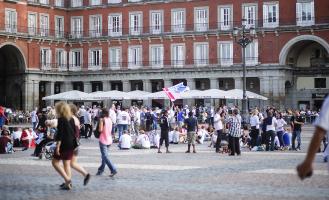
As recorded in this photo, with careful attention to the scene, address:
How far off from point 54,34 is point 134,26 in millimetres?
8637

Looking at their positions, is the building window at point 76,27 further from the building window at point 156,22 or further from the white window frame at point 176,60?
the white window frame at point 176,60

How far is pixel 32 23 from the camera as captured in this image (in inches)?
2349

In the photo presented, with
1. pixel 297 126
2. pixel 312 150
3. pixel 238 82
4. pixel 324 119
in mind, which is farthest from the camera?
pixel 238 82

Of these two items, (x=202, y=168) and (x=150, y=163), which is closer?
(x=202, y=168)

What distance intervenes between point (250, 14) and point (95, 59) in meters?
17.4

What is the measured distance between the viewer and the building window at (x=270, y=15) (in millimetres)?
53281

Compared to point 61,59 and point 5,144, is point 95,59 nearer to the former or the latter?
point 61,59

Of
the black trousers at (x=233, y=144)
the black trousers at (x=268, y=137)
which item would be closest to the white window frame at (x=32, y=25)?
the black trousers at (x=268, y=137)

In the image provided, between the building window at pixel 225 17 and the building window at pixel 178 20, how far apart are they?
12.8 ft

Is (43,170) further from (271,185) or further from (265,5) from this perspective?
(265,5)

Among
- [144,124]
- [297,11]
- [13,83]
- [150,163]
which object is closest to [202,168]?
[150,163]

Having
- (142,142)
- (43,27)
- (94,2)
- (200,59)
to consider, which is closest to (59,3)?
(94,2)

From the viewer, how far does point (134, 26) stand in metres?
60.3

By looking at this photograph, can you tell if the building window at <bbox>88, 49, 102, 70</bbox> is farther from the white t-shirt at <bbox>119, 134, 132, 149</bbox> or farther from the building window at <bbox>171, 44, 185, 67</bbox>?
the white t-shirt at <bbox>119, 134, 132, 149</bbox>
